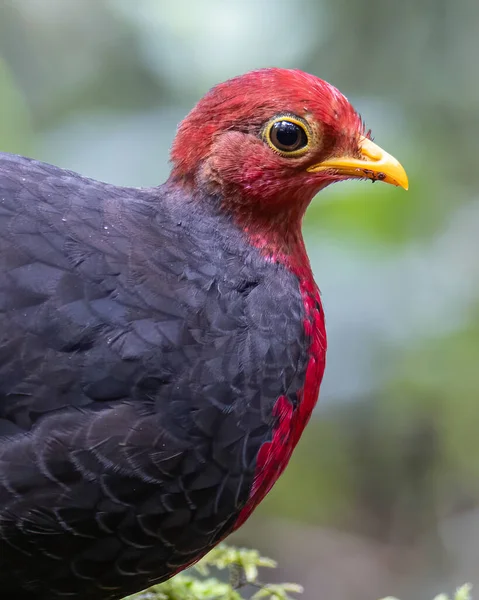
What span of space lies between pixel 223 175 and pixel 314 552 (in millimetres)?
3470

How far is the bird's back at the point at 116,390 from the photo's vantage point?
2.67 m

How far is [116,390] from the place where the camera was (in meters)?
2.73

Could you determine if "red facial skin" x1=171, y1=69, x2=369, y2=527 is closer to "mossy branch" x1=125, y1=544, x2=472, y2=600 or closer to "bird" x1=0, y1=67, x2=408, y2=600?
"bird" x1=0, y1=67, x2=408, y2=600

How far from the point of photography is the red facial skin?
119 inches

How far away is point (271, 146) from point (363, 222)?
2099mm

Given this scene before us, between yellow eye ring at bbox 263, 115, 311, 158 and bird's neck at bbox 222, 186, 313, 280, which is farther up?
yellow eye ring at bbox 263, 115, 311, 158

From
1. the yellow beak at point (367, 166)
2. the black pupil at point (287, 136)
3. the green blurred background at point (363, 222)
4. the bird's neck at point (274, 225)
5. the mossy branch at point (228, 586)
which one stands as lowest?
the mossy branch at point (228, 586)

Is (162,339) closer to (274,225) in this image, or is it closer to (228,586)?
(274,225)

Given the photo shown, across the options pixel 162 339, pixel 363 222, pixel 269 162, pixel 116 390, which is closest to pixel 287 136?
pixel 269 162

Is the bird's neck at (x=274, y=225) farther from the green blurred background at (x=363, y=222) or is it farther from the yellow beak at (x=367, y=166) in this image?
the green blurred background at (x=363, y=222)

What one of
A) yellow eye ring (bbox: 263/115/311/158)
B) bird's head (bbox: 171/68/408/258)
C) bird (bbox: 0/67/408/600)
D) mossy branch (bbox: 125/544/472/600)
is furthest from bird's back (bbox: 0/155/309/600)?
mossy branch (bbox: 125/544/472/600)

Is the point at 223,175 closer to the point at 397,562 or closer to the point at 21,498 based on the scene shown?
the point at 21,498

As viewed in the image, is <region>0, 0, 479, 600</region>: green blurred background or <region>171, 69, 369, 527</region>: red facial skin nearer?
<region>171, 69, 369, 527</region>: red facial skin

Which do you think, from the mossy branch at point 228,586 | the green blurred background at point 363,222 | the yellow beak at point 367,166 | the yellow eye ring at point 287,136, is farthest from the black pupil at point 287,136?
the green blurred background at point 363,222
